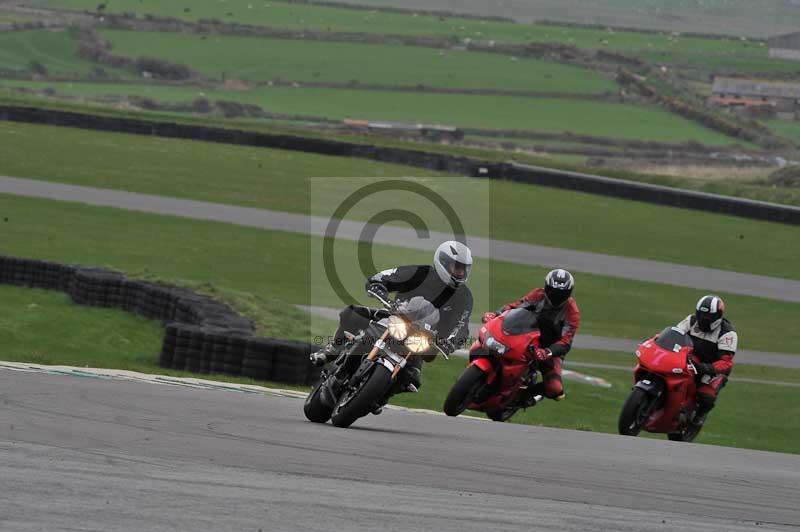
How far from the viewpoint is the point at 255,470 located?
7.45 meters

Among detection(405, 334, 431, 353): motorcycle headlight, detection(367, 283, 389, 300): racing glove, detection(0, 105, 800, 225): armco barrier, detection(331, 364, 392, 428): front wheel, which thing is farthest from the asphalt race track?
detection(0, 105, 800, 225): armco barrier

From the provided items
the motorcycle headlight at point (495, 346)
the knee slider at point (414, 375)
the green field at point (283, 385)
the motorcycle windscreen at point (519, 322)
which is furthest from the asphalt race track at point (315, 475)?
the green field at point (283, 385)

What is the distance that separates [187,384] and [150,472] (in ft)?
23.1

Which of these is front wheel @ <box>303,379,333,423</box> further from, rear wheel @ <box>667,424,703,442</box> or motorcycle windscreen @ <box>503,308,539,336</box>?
rear wheel @ <box>667,424,703,442</box>

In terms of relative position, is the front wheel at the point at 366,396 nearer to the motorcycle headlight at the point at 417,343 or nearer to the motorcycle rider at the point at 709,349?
the motorcycle headlight at the point at 417,343

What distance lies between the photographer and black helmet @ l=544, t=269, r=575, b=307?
577 inches

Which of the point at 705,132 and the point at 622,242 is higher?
the point at 622,242

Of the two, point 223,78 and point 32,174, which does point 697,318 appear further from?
point 223,78

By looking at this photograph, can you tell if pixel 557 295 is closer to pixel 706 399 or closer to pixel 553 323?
pixel 553 323

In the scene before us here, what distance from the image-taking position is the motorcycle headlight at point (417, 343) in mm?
10969

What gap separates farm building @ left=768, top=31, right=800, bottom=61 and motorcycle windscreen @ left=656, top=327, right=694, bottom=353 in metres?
94.4

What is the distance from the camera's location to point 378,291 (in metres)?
11.4

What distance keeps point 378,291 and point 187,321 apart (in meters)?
7.40

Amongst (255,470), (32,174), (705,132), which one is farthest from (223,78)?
(255,470)
